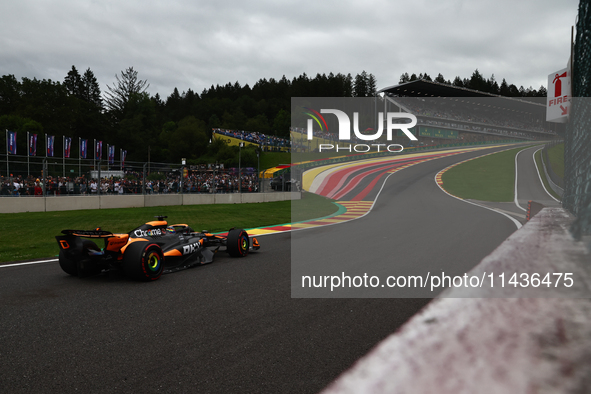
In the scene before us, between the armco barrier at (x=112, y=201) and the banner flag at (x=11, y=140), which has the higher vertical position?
the banner flag at (x=11, y=140)

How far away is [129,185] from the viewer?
67.8ft

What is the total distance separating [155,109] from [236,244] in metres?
99.7

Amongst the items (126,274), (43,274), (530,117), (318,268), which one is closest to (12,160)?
(43,274)

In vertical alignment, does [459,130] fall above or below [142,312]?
above

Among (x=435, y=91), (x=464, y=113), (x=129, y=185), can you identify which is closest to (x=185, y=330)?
(x=129, y=185)

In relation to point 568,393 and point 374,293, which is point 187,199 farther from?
point 568,393

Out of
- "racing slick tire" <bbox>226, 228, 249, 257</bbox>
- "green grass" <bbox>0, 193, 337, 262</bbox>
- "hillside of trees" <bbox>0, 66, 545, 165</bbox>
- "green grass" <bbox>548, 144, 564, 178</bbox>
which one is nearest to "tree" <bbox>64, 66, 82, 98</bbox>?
"hillside of trees" <bbox>0, 66, 545, 165</bbox>

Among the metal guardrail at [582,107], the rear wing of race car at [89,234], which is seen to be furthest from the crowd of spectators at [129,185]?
the metal guardrail at [582,107]

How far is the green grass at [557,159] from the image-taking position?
33134mm

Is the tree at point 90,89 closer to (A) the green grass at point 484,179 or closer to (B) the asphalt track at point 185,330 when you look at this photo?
(A) the green grass at point 484,179

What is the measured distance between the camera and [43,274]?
244 inches

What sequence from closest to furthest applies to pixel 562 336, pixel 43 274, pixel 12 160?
pixel 562 336 → pixel 43 274 → pixel 12 160

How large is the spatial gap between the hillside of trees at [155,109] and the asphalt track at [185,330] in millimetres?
56927

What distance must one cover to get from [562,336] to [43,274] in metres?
7.09
